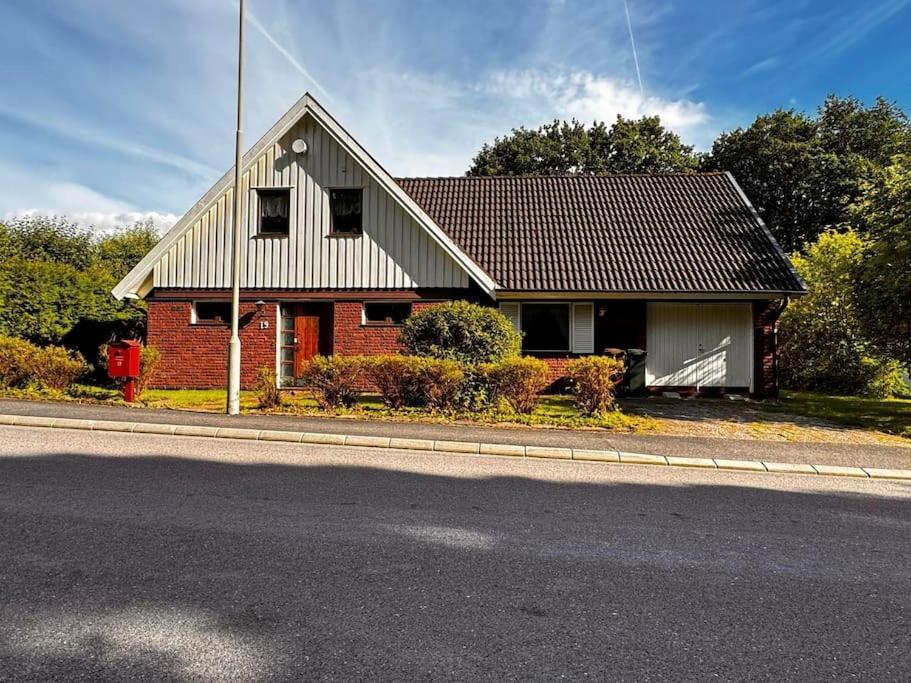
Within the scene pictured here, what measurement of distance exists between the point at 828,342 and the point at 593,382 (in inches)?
547

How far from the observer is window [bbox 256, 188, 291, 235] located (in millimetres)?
15648

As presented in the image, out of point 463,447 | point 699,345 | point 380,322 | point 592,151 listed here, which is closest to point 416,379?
point 463,447

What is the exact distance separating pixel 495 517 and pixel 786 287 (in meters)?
12.8

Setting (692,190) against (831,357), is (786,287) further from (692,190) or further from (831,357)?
(831,357)

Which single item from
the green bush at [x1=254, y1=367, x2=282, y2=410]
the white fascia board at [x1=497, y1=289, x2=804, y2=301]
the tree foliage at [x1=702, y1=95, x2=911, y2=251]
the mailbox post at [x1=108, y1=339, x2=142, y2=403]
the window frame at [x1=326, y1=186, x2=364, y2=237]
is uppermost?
the tree foliage at [x1=702, y1=95, x2=911, y2=251]

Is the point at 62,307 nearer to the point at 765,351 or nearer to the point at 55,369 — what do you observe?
the point at 55,369

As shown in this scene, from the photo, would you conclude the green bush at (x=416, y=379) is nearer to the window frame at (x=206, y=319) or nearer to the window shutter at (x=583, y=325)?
the window shutter at (x=583, y=325)

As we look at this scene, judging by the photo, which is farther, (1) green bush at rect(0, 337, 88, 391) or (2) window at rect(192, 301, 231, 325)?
(2) window at rect(192, 301, 231, 325)

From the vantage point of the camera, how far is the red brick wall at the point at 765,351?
51.1 ft

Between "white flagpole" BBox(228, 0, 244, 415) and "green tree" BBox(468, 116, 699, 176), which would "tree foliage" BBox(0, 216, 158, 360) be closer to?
"white flagpole" BBox(228, 0, 244, 415)

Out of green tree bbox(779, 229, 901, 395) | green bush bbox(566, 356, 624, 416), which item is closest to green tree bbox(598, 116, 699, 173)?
green tree bbox(779, 229, 901, 395)

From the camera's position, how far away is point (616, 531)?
4.86 meters

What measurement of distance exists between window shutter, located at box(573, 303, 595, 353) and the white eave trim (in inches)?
102

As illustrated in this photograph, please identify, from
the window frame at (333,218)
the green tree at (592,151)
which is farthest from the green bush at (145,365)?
the green tree at (592,151)
